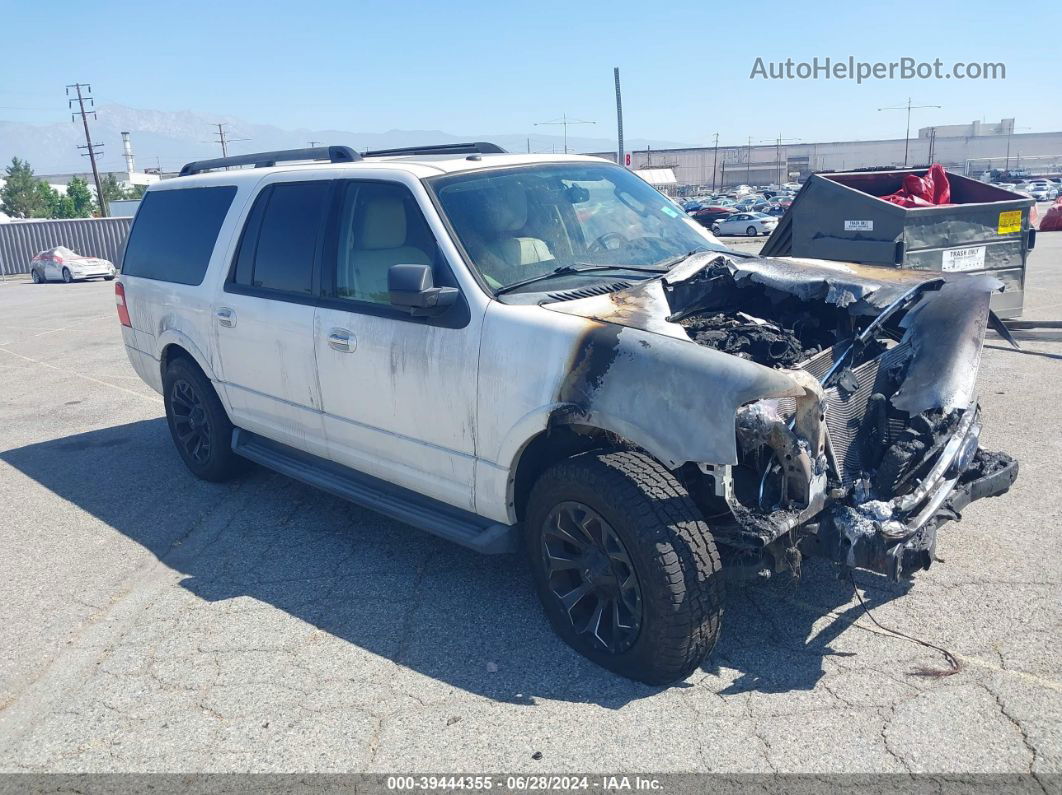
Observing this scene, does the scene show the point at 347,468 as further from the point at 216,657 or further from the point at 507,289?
the point at 507,289

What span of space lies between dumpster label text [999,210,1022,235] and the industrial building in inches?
3538

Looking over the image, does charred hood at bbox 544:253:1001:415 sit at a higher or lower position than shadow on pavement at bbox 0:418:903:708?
higher

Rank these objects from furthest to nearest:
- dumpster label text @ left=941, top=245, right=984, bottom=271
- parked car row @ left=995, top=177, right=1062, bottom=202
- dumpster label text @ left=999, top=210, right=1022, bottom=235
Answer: parked car row @ left=995, top=177, right=1062, bottom=202
dumpster label text @ left=999, top=210, right=1022, bottom=235
dumpster label text @ left=941, top=245, right=984, bottom=271

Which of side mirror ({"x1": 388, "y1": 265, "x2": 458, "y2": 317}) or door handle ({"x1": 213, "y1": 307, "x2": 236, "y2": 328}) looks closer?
side mirror ({"x1": 388, "y1": 265, "x2": 458, "y2": 317})

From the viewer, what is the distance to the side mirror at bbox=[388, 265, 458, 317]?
3.68 meters

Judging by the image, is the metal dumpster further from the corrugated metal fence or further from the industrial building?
the industrial building

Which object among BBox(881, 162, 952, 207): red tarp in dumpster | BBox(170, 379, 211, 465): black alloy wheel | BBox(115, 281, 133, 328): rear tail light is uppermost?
BBox(881, 162, 952, 207): red tarp in dumpster

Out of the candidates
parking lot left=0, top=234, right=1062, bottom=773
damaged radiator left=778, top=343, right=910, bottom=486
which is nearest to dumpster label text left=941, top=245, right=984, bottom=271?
parking lot left=0, top=234, right=1062, bottom=773

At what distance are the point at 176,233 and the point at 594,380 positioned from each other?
3942 mm

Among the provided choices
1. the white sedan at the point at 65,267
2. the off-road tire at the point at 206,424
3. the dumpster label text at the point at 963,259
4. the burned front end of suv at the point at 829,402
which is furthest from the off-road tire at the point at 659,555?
the white sedan at the point at 65,267

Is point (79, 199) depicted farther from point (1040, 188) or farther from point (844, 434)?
point (844, 434)

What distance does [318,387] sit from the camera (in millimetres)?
4598

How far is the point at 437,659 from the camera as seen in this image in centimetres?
364

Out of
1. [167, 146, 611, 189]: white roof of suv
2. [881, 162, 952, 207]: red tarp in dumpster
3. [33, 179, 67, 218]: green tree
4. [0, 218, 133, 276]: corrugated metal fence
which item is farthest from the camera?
[33, 179, 67, 218]: green tree
